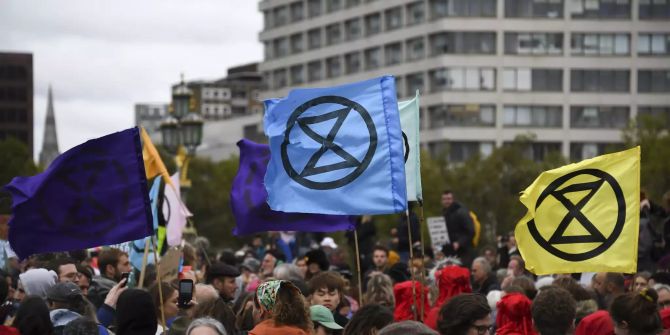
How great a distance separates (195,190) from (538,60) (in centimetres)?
2359

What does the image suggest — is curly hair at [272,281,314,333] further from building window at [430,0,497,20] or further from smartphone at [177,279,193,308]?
building window at [430,0,497,20]

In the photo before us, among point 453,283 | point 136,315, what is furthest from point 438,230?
point 136,315

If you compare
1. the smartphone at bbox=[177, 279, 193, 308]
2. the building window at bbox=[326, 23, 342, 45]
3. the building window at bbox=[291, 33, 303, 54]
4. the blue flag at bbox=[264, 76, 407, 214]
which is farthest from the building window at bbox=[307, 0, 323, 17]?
the smartphone at bbox=[177, 279, 193, 308]

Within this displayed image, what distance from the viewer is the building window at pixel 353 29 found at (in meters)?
114

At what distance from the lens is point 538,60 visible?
355ft

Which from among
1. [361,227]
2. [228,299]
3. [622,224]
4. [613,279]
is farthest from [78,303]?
[361,227]

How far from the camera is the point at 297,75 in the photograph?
4786 inches

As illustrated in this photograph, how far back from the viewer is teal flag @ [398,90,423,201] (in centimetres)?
1416

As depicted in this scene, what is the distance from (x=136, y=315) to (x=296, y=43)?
111068 millimetres

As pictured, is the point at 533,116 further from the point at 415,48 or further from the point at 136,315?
the point at 136,315

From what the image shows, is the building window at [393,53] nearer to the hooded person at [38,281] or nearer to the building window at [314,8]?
the building window at [314,8]

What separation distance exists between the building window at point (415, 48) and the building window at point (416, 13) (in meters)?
1.13

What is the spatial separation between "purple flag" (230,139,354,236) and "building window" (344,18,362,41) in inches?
3812

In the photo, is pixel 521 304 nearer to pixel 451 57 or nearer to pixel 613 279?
pixel 613 279
